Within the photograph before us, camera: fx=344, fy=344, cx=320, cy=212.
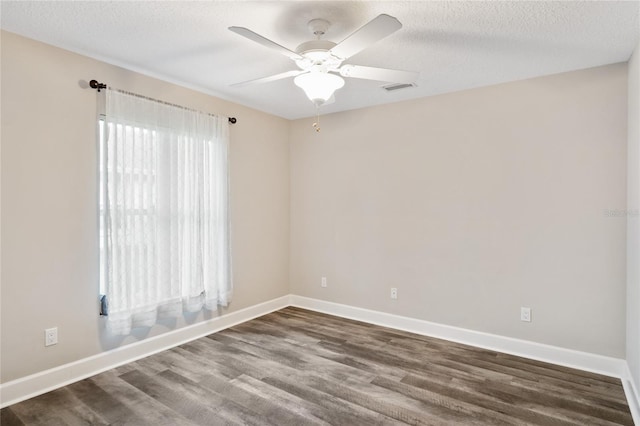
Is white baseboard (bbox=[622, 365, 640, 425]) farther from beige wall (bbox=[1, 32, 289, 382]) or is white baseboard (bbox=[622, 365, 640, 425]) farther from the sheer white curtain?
beige wall (bbox=[1, 32, 289, 382])

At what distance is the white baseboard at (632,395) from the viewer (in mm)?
2145

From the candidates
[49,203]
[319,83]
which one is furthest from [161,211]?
[319,83]

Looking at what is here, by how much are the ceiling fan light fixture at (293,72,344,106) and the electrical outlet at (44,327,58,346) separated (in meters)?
2.51

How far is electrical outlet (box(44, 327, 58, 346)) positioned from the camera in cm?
249

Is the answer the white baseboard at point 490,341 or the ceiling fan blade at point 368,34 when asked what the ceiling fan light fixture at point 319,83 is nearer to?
the ceiling fan blade at point 368,34

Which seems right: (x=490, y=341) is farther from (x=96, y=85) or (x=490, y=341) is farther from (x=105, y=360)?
(x=96, y=85)

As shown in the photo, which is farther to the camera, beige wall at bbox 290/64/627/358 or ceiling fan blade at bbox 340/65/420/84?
beige wall at bbox 290/64/627/358

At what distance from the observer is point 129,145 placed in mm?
2873

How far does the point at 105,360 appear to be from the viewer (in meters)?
2.80

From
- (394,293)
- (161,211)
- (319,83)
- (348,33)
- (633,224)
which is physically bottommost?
(394,293)

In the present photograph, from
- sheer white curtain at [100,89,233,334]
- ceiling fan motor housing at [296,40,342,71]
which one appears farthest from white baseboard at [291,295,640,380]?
ceiling fan motor housing at [296,40,342,71]

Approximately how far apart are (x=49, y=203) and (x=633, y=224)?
4198 millimetres

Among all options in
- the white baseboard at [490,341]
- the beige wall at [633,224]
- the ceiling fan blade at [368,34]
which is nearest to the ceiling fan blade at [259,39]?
the ceiling fan blade at [368,34]

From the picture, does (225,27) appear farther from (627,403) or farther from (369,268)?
(627,403)
